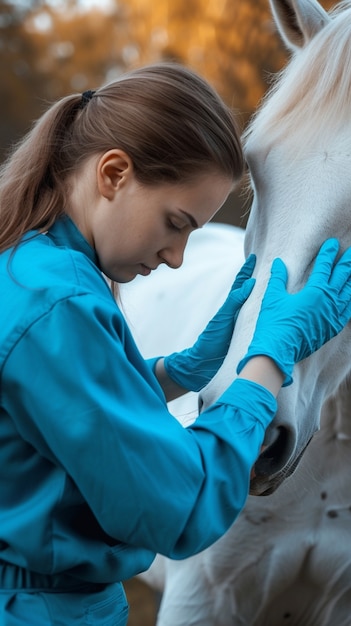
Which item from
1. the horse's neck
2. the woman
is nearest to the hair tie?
the woman

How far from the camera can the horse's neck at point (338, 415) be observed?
174cm

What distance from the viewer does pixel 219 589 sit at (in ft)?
6.19

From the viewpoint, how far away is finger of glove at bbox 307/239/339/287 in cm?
118

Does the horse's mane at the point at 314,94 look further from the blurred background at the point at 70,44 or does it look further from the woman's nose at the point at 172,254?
the blurred background at the point at 70,44

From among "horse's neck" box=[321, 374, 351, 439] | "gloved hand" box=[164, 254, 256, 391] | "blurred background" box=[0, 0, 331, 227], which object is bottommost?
"blurred background" box=[0, 0, 331, 227]

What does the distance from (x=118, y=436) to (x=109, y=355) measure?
10 cm

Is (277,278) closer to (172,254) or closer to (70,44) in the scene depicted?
(172,254)

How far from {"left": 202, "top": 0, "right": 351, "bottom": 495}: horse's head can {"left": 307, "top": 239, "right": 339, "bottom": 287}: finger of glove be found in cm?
2

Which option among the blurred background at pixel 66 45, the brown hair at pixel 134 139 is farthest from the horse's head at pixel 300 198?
the blurred background at pixel 66 45

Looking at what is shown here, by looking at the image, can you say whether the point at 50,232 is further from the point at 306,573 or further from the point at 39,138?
the point at 306,573

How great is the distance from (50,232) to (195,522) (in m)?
0.45

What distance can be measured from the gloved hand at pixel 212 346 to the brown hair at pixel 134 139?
203 mm

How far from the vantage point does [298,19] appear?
5.09 feet

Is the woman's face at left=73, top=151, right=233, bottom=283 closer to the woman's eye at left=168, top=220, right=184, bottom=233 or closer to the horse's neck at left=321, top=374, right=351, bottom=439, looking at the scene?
the woman's eye at left=168, top=220, right=184, bottom=233
